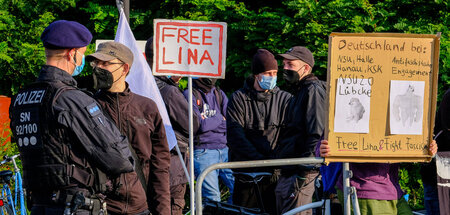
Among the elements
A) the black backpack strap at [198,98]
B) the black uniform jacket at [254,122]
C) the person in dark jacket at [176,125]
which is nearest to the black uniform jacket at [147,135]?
the person in dark jacket at [176,125]

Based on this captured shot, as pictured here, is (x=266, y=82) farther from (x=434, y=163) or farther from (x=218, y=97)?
(x=434, y=163)

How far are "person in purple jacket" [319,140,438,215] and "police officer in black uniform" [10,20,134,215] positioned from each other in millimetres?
1632

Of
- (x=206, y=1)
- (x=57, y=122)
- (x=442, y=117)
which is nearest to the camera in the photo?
(x=57, y=122)

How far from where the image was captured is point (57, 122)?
3752 millimetres

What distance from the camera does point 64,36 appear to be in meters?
3.99

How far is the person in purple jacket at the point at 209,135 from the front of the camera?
757 cm

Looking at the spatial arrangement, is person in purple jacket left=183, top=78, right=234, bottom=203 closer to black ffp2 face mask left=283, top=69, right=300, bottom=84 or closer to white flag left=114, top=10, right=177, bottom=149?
white flag left=114, top=10, right=177, bottom=149

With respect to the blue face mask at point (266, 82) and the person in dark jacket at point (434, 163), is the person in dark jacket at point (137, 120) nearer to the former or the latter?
the person in dark jacket at point (434, 163)

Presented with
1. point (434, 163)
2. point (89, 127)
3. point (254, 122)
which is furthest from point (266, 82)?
point (89, 127)

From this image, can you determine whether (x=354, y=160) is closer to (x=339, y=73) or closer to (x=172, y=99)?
(x=339, y=73)

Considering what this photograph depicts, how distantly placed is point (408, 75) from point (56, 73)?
2288mm

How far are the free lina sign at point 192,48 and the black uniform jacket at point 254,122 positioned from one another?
4.00 ft

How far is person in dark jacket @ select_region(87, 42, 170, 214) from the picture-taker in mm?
4625

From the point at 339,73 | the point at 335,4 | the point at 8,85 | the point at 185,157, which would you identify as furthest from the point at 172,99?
the point at 8,85
